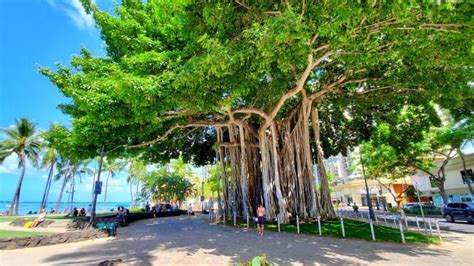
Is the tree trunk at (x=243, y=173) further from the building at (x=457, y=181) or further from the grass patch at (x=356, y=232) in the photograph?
the building at (x=457, y=181)

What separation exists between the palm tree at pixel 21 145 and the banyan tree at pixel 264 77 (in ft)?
74.5

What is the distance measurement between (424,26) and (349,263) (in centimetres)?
630

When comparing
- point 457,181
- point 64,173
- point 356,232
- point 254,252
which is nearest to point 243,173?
point 356,232

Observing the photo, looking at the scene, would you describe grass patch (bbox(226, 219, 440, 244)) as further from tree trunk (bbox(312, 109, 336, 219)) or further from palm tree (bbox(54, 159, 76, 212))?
palm tree (bbox(54, 159, 76, 212))

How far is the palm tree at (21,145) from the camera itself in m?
31.3

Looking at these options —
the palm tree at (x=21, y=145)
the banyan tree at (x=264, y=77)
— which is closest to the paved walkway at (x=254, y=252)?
the banyan tree at (x=264, y=77)

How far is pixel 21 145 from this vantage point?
31844mm

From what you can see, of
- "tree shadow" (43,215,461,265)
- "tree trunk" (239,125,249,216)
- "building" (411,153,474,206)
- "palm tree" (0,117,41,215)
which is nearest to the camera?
"tree shadow" (43,215,461,265)

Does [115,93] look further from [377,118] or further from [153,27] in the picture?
[377,118]

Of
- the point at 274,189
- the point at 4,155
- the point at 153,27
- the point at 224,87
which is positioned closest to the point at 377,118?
the point at 274,189

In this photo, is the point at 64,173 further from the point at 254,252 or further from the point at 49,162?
the point at 254,252

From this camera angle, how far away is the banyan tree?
719 centimetres

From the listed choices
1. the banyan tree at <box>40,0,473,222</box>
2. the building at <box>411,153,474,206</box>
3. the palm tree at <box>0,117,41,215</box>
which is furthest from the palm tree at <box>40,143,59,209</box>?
the building at <box>411,153,474,206</box>

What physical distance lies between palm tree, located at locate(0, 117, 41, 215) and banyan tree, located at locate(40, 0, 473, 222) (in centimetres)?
2271
